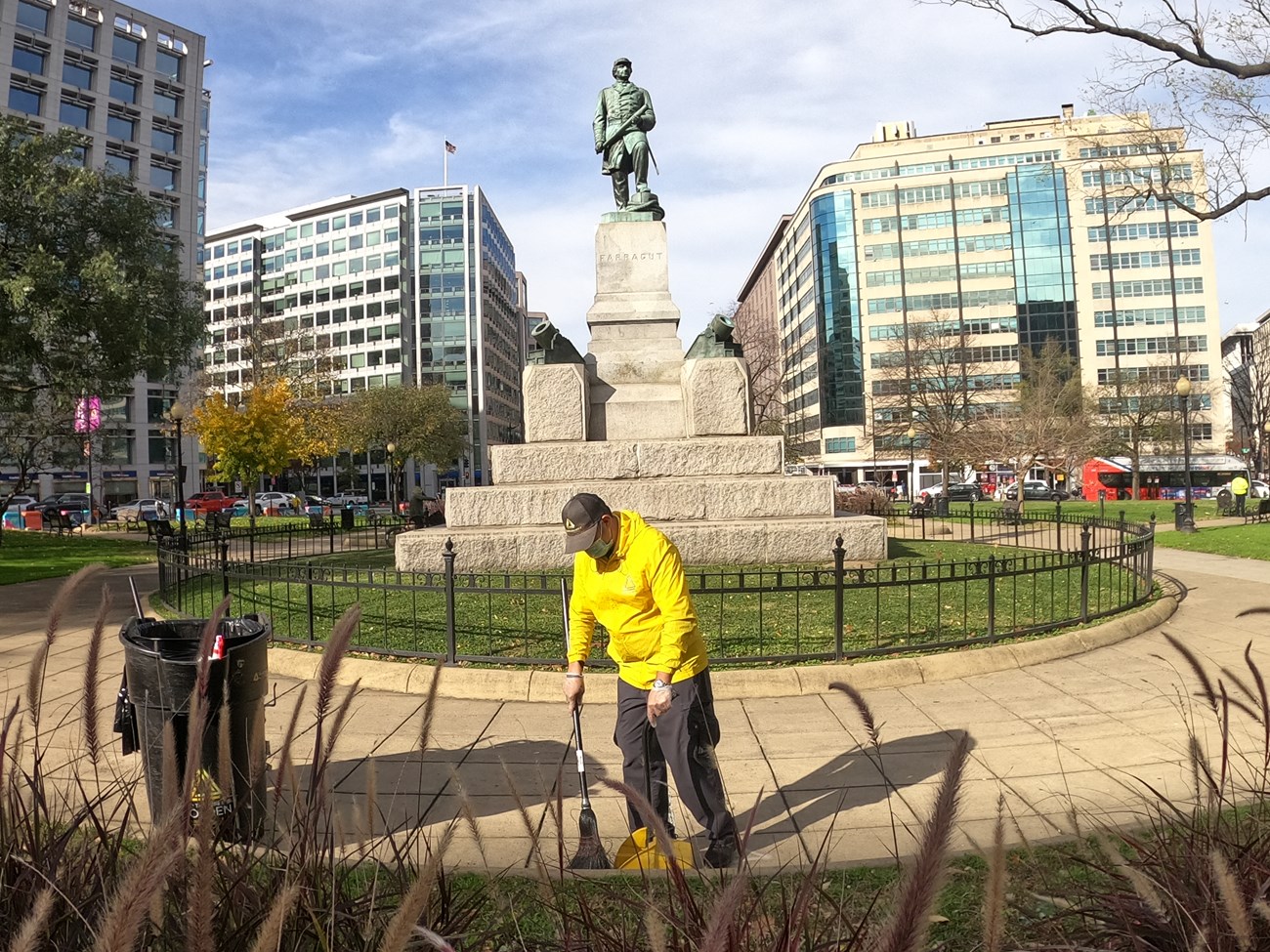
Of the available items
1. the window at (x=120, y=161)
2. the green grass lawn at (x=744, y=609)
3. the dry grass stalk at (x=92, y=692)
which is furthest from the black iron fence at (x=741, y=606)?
the window at (x=120, y=161)

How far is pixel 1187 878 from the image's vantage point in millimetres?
2350

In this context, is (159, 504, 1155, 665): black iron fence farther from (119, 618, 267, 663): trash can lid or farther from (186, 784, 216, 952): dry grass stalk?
(186, 784, 216, 952): dry grass stalk

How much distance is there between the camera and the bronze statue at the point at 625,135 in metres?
16.4

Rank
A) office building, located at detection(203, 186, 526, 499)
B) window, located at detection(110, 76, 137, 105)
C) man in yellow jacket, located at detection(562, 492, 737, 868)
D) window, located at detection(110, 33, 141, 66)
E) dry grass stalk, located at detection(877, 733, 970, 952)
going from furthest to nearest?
office building, located at detection(203, 186, 526, 499), window, located at detection(110, 33, 141, 66), window, located at detection(110, 76, 137, 105), man in yellow jacket, located at detection(562, 492, 737, 868), dry grass stalk, located at detection(877, 733, 970, 952)

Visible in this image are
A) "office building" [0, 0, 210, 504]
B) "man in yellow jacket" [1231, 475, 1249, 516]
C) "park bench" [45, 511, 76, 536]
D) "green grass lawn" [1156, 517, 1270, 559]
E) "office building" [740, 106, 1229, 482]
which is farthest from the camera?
"office building" [740, 106, 1229, 482]

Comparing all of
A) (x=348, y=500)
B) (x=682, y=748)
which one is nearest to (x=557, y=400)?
(x=682, y=748)

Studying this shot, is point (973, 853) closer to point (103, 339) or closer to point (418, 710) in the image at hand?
point (418, 710)

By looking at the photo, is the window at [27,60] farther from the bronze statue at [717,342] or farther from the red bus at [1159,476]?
the red bus at [1159,476]

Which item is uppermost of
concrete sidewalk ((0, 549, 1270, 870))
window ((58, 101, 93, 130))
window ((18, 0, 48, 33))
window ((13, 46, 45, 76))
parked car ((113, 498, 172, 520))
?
window ((18, 0, 48, 33))

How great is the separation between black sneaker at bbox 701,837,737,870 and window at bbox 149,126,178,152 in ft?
260

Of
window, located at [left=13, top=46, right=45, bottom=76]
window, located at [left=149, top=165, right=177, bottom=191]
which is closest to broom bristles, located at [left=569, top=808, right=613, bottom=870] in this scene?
window, located at [left=13, top=46, right=45, bottom=76]

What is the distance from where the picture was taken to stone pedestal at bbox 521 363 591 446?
14333mm

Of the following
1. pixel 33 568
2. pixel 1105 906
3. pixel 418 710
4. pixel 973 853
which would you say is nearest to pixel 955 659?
pixel 973 853

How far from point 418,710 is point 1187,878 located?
5.68m
